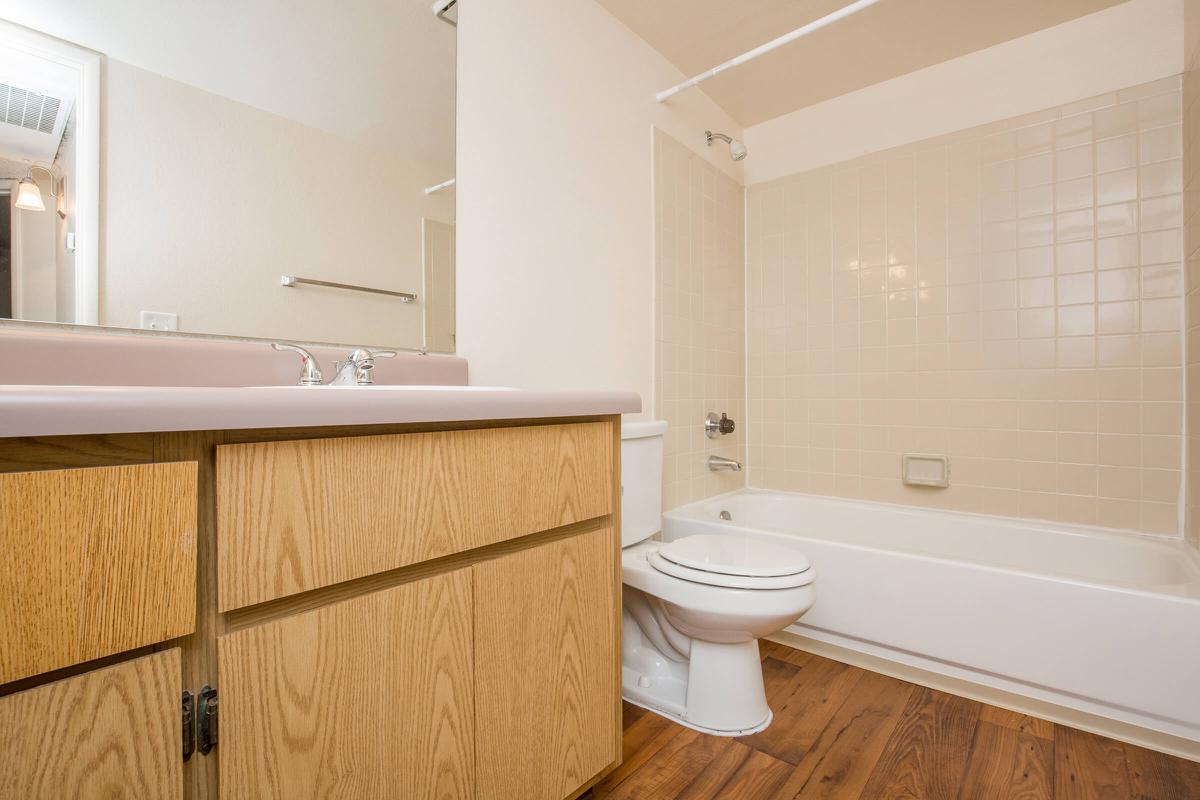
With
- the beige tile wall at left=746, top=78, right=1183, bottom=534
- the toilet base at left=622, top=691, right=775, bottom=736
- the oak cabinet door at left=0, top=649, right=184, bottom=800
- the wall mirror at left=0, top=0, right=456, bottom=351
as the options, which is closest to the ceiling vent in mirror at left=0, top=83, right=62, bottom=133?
the wall mirror at left=0, top=0, right=456, bottom=351

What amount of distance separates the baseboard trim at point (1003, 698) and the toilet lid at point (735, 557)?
54cm

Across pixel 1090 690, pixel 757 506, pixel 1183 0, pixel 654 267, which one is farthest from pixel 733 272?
pixel 1090 690

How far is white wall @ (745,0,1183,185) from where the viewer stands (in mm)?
1850

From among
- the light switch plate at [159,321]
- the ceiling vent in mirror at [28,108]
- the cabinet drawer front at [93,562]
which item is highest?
the ceiling vent in mirror at [28,108]

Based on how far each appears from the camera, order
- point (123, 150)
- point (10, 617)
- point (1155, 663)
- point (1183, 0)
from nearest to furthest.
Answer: point (10, 617), point (123, 150), point (1155, 663), point (1183, 0)

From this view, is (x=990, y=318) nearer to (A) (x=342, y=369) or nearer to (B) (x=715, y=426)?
(B) (x=715, y=426)

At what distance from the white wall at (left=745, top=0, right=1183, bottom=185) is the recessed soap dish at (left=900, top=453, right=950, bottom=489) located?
51.1 inches

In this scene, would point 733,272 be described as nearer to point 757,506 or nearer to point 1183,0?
point 757,506

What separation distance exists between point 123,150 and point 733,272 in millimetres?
2213

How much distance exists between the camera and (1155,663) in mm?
1316

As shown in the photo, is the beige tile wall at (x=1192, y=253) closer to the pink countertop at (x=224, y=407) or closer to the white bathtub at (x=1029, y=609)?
the white bathtub at (x=1029, y=609)

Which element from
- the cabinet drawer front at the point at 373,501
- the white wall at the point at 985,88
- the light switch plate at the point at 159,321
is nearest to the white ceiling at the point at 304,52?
the light switch plate at the point at 159,321

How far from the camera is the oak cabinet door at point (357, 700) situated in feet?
2.06

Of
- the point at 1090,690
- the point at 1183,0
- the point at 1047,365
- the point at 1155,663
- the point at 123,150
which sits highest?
the point at 1183,0
